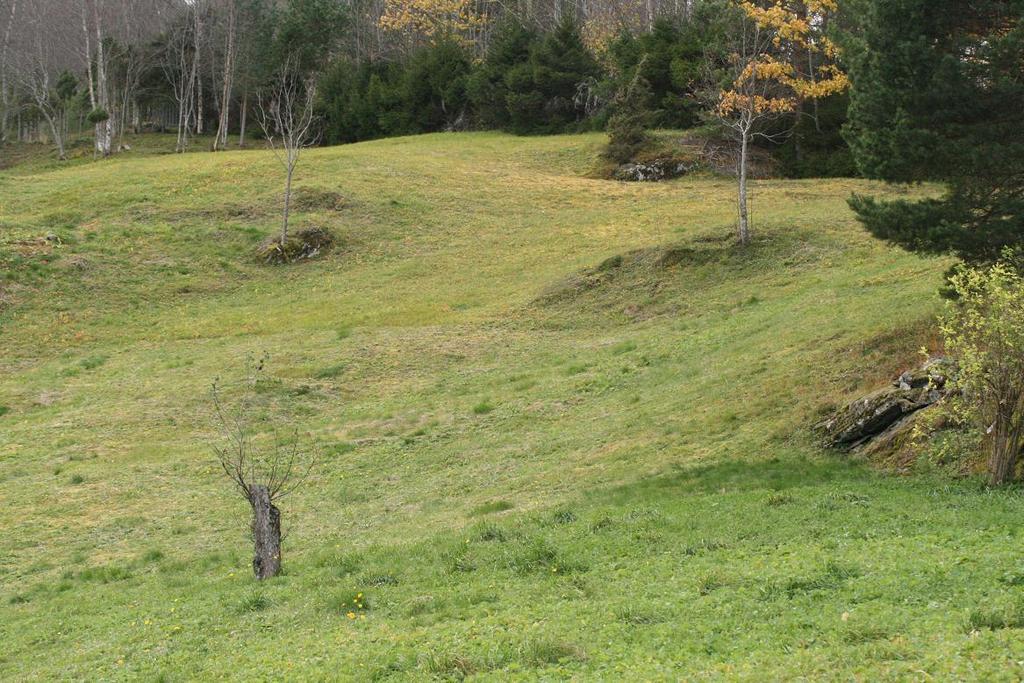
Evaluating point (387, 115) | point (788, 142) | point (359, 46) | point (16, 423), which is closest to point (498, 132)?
point (387, 115)

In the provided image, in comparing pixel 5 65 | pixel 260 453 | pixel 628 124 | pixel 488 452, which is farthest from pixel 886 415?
pixel 5 65

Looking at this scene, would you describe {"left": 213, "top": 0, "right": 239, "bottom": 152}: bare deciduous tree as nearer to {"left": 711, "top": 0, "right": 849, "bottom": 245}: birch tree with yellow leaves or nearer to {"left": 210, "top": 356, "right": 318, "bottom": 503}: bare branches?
{"left": 711, "top": 0, "right": 849, "bottom": 245}: birch tree with yellow leaves

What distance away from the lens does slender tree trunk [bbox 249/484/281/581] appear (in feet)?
50.9

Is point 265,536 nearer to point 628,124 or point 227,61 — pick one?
point 628,124

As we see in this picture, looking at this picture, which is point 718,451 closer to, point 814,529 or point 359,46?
point 814,529

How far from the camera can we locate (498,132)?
77188mm

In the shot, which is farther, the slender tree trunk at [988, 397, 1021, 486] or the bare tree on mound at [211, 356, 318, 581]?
the bare tree on mound at [211, 356, 318, 581]

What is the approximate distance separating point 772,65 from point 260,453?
113ft

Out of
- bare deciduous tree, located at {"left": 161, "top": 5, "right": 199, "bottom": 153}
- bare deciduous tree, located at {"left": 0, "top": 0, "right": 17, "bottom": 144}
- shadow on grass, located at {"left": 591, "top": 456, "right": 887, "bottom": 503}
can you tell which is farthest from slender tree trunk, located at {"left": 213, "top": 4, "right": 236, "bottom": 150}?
shadow on grass, located at {"left": 591, "top": 456, "right": 887, "bottom": 503}

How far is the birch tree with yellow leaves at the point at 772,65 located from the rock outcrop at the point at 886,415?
23772 millimetres

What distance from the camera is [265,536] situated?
1559 cm

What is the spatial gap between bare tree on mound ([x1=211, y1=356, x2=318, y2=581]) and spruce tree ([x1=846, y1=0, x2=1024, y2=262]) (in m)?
14.1

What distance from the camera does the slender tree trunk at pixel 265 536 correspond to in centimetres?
1552

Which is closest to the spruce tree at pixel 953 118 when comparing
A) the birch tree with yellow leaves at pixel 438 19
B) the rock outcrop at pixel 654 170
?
the rock outcrop at pixel 654 170
